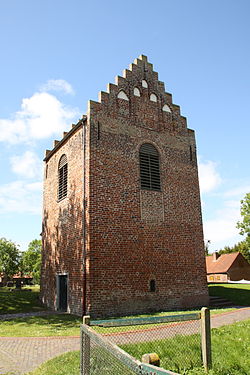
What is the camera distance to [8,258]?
65812mm

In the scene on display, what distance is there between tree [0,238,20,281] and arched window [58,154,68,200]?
5487 cm

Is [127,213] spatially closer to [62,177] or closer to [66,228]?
[66,228]

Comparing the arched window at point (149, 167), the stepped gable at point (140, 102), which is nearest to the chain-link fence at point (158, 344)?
the arched window at point (149, 167)

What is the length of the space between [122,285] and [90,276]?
63.7 inches

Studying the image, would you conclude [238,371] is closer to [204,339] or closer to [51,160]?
[204,339]

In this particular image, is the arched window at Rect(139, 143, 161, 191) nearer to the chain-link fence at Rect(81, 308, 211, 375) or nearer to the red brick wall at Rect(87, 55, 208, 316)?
the red brick wall at Rect(87, 55, 208, 316)

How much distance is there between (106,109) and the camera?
15078mm

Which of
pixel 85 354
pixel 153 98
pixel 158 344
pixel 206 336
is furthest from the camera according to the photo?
pixel 153 98

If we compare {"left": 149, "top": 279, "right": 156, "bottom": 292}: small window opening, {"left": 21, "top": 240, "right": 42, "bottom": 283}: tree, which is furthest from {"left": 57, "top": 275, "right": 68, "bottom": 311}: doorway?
{"left": 21, "top": 240, "right": 42, "bottom": 283}: tree

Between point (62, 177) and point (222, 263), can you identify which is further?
point (222, 263)

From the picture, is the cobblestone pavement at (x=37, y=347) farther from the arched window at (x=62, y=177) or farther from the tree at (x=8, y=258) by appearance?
the tree at (x=8, y=258)

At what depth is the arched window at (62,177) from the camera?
16.6 meters

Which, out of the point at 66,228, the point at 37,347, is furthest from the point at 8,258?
the point at 37,347

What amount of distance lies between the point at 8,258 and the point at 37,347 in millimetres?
62829
